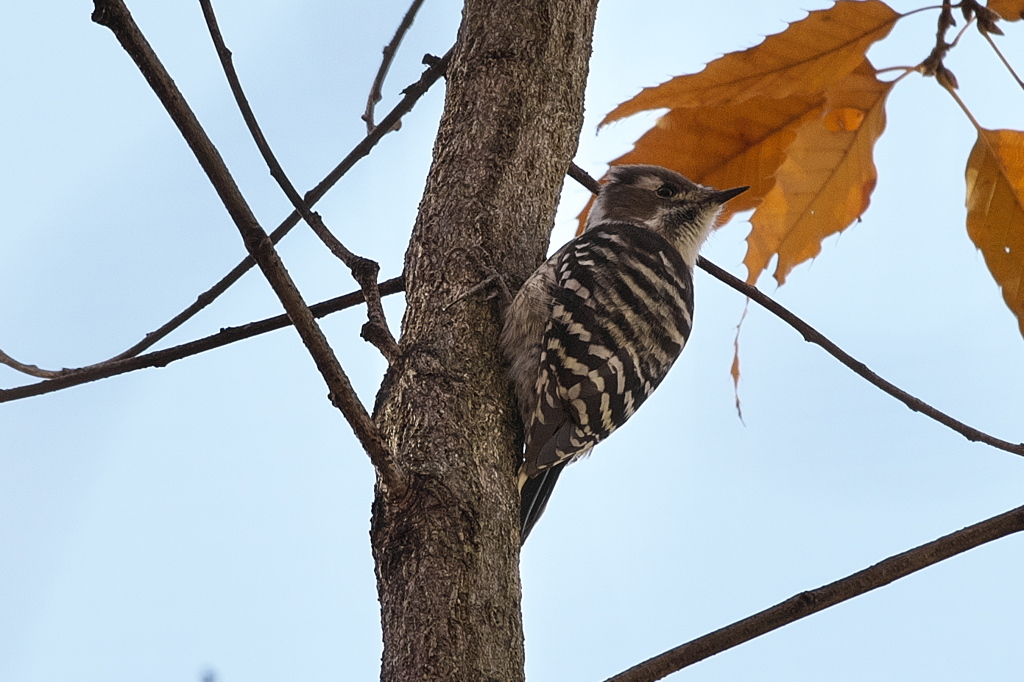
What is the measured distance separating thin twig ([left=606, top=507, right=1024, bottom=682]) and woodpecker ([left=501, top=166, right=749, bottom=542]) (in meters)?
0.84

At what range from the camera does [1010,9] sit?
2049mm

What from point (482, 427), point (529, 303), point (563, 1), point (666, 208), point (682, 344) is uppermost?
point (666, 208)

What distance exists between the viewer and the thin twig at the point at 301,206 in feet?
5.63

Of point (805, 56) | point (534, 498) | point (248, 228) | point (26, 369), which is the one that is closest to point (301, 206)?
point (248, 228)

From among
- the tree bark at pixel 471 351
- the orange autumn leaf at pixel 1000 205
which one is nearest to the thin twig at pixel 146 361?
the tree bark at pixel 471 351

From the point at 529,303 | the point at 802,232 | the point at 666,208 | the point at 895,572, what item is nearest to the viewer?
the point at 895,572

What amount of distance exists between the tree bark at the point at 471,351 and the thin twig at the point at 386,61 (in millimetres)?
152

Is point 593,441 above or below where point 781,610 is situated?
above

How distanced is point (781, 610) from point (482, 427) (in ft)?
2.26

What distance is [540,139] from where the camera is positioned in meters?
2.66

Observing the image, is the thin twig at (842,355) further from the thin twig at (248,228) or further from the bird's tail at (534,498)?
the thin twig at (248,228)

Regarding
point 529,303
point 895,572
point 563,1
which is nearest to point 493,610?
point 895,572

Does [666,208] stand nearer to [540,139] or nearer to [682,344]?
[682,344]

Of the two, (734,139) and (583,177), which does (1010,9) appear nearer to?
(734,139)
